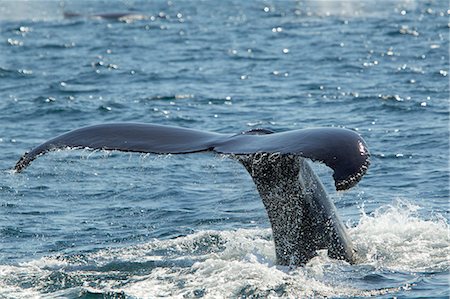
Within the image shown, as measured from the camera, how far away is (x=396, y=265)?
27.8 feet

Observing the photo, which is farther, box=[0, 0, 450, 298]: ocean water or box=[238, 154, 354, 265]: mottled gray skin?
box=[0, 0, 450, 298]: ocean water

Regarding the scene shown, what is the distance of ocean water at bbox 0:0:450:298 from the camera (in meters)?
8.18

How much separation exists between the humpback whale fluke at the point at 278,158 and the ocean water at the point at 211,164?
0.20 m

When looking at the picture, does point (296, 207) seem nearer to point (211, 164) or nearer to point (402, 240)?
point (402, 240)

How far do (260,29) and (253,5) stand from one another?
13.6m

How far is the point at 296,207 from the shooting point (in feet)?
24.5

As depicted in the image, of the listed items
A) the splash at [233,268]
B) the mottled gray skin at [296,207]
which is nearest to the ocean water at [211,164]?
the splash at [233,268]

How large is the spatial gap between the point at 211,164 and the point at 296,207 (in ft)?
20.2

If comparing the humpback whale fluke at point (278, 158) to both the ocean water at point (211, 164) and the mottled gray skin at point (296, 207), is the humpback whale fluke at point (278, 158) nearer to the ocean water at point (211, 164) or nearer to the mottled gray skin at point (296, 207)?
the mottled gray skin at point (296, 207)

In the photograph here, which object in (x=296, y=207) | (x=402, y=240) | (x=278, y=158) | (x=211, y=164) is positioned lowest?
(x=402, y=240)

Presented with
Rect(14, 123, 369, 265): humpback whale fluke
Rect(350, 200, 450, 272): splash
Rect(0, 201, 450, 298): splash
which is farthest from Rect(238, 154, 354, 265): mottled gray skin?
Rect(350, 200, 450, 272): splash

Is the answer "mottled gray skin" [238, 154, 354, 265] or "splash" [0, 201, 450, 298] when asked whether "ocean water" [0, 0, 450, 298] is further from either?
"mottled gray skin" [238, 154, 354, 265]

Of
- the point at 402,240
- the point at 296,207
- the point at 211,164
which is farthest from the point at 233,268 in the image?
the point at 211,164

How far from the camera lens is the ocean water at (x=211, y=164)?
26.8 ft
